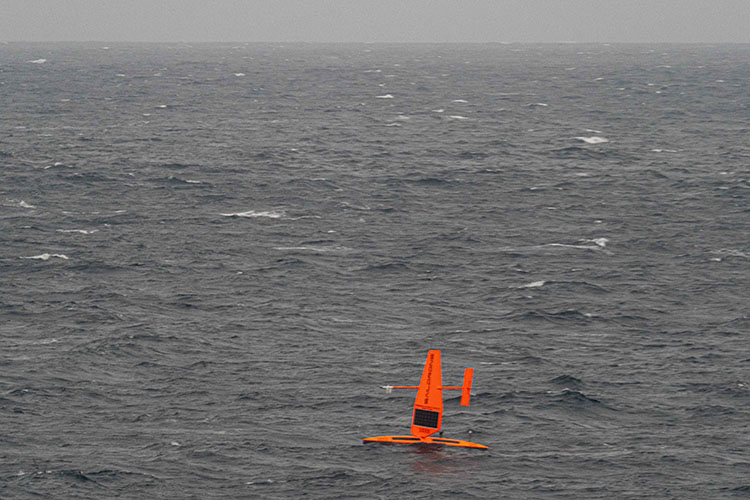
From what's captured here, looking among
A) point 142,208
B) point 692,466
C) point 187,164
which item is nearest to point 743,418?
point 692,466

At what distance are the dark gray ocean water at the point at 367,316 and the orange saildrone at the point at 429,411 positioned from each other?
0.77 meters

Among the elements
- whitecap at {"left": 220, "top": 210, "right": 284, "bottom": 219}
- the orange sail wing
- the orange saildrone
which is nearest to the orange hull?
the orange saildrone

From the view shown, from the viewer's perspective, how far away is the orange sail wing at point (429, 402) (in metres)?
58.6

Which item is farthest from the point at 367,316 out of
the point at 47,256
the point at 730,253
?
the point at 730,253

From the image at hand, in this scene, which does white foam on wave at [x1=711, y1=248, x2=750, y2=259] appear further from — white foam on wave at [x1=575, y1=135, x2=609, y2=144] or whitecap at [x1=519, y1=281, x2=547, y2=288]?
white foam on wave at [x1=575, y1=135, x2=609, y2=144]

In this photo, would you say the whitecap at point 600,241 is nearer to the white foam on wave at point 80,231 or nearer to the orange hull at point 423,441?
the orange hull at point 423,441

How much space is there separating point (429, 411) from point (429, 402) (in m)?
0.55

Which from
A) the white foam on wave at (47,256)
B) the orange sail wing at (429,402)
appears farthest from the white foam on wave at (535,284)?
the white foam on wave at (47,256)

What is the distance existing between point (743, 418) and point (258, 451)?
87.9 ft

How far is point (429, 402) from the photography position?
59469 mm

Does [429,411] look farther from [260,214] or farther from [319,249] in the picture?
[260,214]

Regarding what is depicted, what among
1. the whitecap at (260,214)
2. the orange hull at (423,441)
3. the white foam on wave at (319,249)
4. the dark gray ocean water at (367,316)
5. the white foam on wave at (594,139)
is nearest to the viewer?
the dark gray ocean water at (367,316)

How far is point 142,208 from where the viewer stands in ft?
375

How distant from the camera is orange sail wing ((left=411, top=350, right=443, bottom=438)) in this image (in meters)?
58.6
